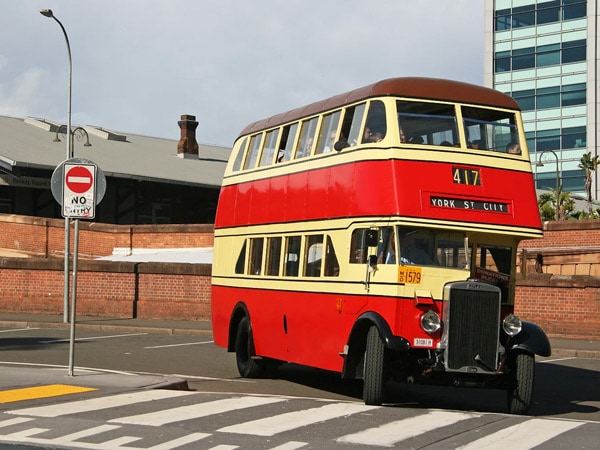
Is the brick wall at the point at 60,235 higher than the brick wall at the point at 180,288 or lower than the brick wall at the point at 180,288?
higher

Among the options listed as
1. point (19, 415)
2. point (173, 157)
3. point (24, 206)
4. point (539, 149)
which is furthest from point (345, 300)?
point (539, 149)

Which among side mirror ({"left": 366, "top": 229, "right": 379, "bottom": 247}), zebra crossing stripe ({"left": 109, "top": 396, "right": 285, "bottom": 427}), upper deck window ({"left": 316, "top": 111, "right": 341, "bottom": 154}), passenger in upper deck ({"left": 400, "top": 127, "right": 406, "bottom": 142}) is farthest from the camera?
upper deck window ({"left": 316, "top": 111, "right": 341, "bottom": 154})

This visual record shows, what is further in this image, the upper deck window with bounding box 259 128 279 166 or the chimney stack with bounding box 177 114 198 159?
the chimney stack with bounding box 177 114 198 159

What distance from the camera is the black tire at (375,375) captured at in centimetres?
1359

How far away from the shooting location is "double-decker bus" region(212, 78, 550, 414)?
13.7m

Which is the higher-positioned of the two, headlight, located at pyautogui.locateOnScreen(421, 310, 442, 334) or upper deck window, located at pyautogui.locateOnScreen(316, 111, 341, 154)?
upper deck window, located at pyautogui.locateOnScreen(316, 111, 341, 154)

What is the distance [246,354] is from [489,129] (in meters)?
5.99

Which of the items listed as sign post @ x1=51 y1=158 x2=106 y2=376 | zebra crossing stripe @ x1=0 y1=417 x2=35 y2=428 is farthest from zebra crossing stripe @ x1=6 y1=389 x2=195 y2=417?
sign post @ x1=51 y1=158 x2=106 y2=376

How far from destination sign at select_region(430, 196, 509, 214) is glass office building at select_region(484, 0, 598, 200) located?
72.0 metres

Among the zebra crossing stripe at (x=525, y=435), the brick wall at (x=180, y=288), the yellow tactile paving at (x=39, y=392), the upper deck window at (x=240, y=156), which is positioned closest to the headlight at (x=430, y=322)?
the zebra crossing stripe at (x=525, y=435)

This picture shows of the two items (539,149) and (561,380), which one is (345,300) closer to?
(561,380)

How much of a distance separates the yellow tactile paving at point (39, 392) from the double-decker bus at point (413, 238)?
339cm

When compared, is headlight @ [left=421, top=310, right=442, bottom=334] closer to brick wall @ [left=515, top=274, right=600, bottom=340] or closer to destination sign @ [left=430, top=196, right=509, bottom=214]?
destination sign @ [left=430, top=196, right=509, bottom=214]

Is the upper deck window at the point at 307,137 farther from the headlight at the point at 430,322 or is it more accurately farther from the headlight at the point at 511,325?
the headlight at the point at 511,325
